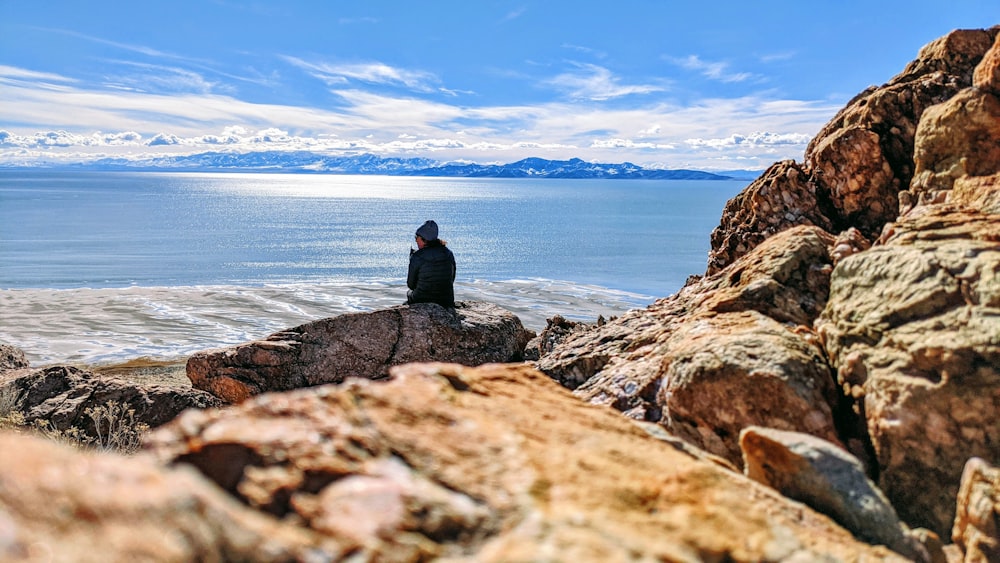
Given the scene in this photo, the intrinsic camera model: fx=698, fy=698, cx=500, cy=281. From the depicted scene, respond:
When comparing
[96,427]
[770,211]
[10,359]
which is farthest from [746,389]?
[10,359]

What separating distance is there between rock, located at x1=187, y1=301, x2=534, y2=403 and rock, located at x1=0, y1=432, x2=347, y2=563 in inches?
417

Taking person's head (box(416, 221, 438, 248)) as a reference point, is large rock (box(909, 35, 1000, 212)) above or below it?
above

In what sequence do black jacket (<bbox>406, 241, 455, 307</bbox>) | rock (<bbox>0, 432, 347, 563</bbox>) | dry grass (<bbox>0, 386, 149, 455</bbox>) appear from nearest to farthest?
rock (<bbox>0, 432, 347, 563</bbox>)
dry grass (<bbox>0, 386, 149, 455</bbox>)
black jacket (<bbox>406, 241, 455, 307</bbox>)

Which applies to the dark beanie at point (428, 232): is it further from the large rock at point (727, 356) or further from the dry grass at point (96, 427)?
the dry grass at point (96, 427)

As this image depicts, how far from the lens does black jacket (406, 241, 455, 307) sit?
13688 millimetres

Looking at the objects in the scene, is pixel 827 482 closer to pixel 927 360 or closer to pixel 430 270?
pixel 927 360

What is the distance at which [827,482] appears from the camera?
383 centimetres

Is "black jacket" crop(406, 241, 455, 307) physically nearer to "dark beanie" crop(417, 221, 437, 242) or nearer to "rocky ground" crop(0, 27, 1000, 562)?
"dark beanie" crop(417, 221, 437, 242)

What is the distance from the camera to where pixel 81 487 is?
6.81 ft

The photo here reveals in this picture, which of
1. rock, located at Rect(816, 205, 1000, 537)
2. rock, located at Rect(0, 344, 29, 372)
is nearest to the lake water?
rock, located at Rect(0, 344, 29, 372)

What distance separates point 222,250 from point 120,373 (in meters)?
50.6

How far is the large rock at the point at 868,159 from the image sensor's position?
10039 millimetres

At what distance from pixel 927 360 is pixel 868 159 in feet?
21.1

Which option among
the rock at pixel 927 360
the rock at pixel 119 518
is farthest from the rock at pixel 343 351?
the rock at pixel 119 518
